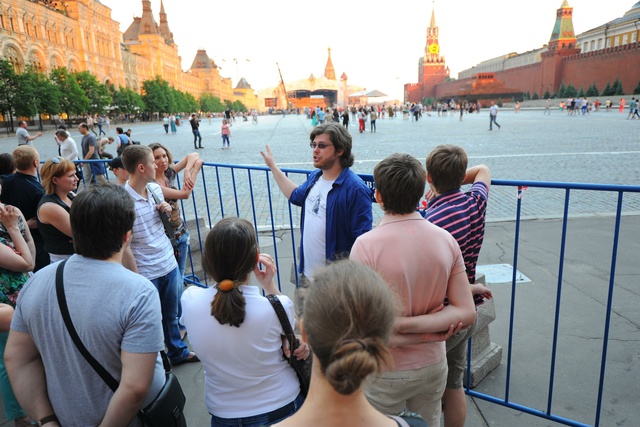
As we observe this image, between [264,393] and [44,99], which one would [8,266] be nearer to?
[264,393]

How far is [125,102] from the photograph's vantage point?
6181 cm

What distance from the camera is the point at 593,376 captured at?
10.2 ft

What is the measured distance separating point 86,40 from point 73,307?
7718 centimetres

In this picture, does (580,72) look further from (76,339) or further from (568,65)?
(76,339)

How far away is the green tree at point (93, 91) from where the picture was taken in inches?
1984

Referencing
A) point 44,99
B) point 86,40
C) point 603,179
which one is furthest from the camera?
point 86,40

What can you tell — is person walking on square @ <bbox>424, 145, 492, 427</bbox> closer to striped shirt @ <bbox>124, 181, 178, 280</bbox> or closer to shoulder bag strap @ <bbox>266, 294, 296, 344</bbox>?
shoulder bag strap @ <bbox>266, 294, 296, 344</bbox>

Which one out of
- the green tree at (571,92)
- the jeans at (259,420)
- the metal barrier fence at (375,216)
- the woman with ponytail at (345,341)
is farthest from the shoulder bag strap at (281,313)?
the green tree at (571,92)

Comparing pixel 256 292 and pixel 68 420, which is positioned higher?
pixel 256 292

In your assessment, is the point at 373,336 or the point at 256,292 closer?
the point at 373,336

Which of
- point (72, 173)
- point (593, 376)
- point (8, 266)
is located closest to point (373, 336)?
point (8, 266)

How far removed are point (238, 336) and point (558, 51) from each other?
79914mm

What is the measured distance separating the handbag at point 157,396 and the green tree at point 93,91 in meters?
56.0

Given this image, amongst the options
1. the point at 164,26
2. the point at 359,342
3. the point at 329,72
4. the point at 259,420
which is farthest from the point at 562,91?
the point at 329,72
